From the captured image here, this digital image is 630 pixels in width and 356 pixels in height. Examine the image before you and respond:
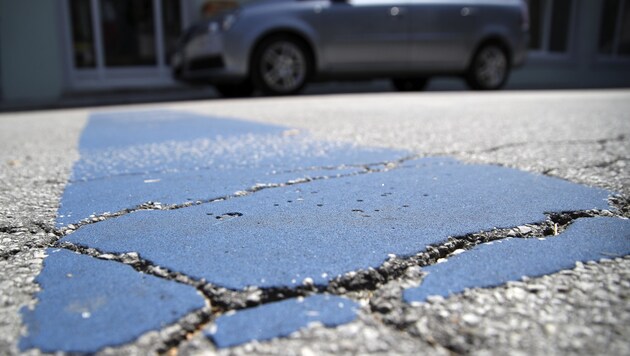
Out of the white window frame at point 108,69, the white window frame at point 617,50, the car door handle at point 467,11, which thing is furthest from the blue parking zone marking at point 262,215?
the white window frame at point 617,50

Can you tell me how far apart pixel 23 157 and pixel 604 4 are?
12.9 metres

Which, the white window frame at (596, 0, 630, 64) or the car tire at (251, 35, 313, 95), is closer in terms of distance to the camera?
the car tire at (251, 35, 313, 95)

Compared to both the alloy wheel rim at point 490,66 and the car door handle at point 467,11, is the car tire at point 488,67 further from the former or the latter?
the car door handle at point 467,11

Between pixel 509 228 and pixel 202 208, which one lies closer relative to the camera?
pixel 509 228

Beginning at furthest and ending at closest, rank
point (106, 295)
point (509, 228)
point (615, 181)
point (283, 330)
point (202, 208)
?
point (615, 181), point (202, 208), point (509, 228), point (106, 295), point (283, 330)

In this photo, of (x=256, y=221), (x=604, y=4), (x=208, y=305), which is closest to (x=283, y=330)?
(x=208, y=305)

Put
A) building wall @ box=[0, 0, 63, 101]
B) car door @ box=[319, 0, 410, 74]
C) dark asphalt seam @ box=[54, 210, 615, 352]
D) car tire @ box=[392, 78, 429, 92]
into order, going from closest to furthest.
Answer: dark asphalt seam @ box=[54, 210, 615, 352]
car door @ box=[319, 0, 410, 74]
building wall @ box=[0, 0, 63, 101]
car tire @ box=[392, 78, 429, 92]

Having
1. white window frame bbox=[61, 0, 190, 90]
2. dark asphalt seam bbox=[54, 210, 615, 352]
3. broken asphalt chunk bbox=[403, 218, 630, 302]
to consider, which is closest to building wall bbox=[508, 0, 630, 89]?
white window frame bbox=[61, 0, 190, 90]

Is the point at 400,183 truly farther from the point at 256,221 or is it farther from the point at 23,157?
the point at 23,157

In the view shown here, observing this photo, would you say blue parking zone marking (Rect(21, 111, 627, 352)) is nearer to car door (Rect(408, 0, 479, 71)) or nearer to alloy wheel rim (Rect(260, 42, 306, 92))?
alloy wheel rim (Rect(260, 42, 306, 92))

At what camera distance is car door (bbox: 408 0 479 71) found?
762cm

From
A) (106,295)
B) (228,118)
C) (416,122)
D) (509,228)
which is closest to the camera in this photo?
(106,295)

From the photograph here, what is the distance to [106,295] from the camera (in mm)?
1281

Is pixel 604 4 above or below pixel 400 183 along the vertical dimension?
above
